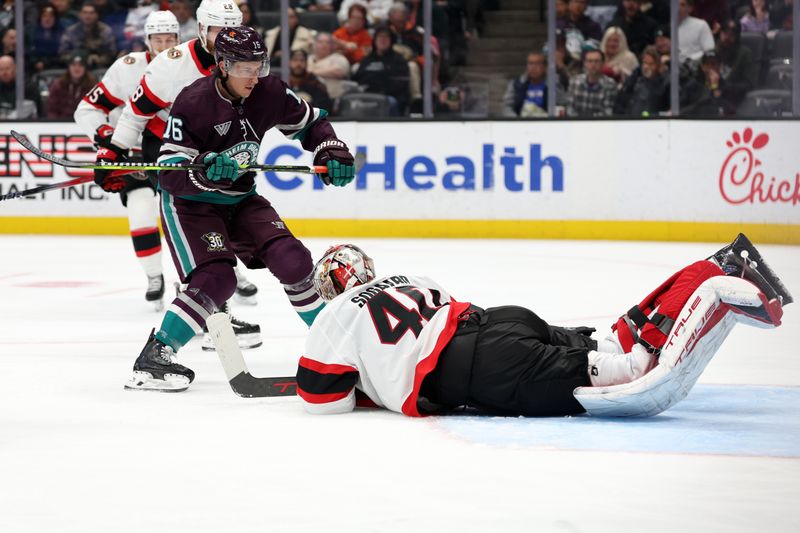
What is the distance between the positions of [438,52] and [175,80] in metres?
4.89

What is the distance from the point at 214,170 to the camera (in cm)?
407

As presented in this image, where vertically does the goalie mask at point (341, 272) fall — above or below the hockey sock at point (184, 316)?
above

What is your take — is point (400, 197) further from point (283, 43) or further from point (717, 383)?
point (717, 383)

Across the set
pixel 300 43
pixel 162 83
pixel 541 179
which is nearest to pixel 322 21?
pixel 300 43

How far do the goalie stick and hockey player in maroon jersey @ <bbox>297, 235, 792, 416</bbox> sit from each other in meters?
0.32

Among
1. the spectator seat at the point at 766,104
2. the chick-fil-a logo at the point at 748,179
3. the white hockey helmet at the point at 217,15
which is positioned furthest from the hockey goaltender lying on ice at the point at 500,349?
the spectator seat at the point at 766,104

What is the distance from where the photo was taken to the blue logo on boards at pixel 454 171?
9.49 meters

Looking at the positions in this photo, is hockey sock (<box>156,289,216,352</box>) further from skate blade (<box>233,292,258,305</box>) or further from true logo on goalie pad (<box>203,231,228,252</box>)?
skate blade (<box>233,292,258,305</box>)

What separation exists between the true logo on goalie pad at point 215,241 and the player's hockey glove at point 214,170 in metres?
0.16

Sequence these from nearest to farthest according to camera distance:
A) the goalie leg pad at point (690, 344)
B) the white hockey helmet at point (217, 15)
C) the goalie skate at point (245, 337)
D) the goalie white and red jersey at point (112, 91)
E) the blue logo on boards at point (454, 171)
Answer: the goalie leg pad at point (690, 344) < the white hockey helmet at point (217, 15) < the goalie skate at point (245, 337) < the goalie white and red jersey at point (112, 91) < the blue logo on boards at point (454, 171)

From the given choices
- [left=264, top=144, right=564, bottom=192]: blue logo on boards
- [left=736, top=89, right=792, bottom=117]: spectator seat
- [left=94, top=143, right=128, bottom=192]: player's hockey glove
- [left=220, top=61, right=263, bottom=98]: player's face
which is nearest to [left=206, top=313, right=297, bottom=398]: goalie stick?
[left=220, top=61, right=263, bottom=98]: player's face

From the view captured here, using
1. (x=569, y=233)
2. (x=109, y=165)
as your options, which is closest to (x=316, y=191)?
(x=569, y=233)

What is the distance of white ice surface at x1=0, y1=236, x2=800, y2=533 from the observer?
102 inches

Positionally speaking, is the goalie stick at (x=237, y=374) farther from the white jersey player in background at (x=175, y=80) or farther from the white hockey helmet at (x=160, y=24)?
the white hockey helmet at (x=160, y=24)
